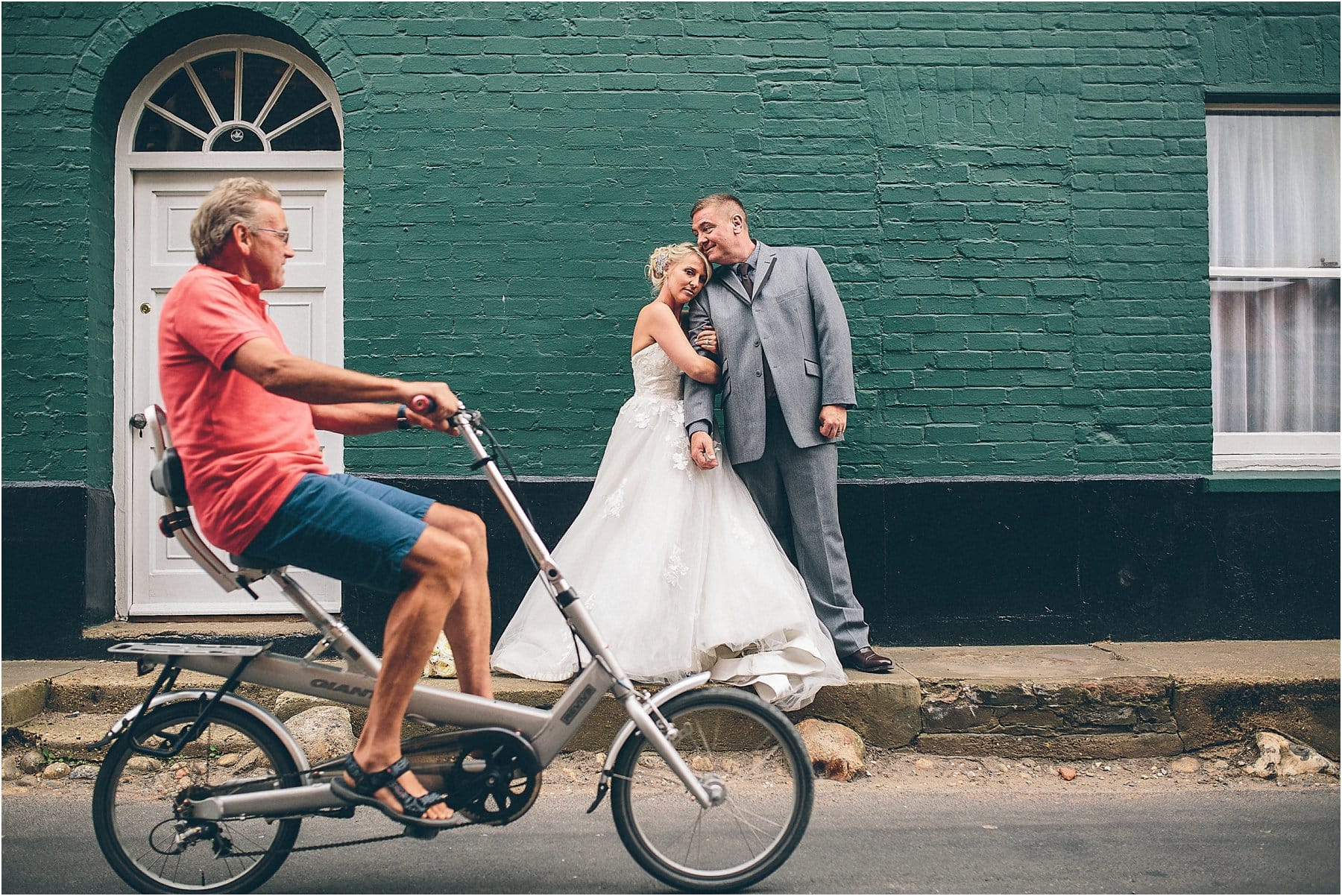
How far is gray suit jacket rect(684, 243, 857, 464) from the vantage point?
5090mm

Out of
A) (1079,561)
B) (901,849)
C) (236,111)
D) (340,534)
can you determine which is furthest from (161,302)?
(1079,561)

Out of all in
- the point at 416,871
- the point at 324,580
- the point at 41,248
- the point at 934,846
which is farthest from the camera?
the point at 324,580

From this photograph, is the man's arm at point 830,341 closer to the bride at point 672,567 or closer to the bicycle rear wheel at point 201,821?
the bride at point 672,567

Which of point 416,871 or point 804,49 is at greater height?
point 804,49

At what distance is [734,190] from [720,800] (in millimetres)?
3590

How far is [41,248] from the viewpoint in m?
5.70

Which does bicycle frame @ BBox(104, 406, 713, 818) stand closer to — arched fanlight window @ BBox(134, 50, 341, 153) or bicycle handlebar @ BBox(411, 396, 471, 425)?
bicycle handlebar @ BBox(411, 396, 471, 425)

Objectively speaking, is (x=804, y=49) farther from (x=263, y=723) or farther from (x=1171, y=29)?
(x=263, y=723)

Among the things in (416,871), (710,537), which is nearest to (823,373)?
(710,537)

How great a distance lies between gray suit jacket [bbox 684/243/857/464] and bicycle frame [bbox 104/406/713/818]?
195cm

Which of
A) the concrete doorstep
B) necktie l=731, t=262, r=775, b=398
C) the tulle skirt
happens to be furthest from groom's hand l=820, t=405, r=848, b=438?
the concrete doorstep

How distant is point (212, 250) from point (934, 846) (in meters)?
3.11

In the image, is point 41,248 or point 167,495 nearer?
point 167,495

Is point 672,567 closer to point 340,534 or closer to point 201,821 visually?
point 340,534
